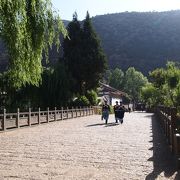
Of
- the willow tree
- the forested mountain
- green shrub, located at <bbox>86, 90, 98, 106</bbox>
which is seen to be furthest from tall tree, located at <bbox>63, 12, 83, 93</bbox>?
the forested mountain

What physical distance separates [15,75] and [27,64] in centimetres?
49

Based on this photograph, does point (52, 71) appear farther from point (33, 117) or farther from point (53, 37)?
point (53, 37)

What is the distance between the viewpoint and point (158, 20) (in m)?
164

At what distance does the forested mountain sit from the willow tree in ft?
415

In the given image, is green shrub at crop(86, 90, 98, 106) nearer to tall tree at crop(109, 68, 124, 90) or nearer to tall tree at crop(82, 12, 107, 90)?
tall tree at crop(82, 12, 107, 90)

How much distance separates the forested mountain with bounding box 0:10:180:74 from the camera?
5645 inches

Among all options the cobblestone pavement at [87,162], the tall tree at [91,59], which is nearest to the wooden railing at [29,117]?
the cobblestone pavement at [87,162]

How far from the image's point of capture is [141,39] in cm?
15262

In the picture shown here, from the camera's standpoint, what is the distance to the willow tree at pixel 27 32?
9.22m

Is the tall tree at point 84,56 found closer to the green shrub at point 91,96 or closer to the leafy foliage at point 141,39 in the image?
the green shrub at point 91,96

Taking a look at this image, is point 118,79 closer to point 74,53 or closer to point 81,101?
point 74,53

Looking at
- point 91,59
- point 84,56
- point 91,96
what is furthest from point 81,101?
point 84,56

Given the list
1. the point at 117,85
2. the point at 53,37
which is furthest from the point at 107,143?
the point at 117,85

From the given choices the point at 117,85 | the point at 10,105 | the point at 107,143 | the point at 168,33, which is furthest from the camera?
the point at 168,33
